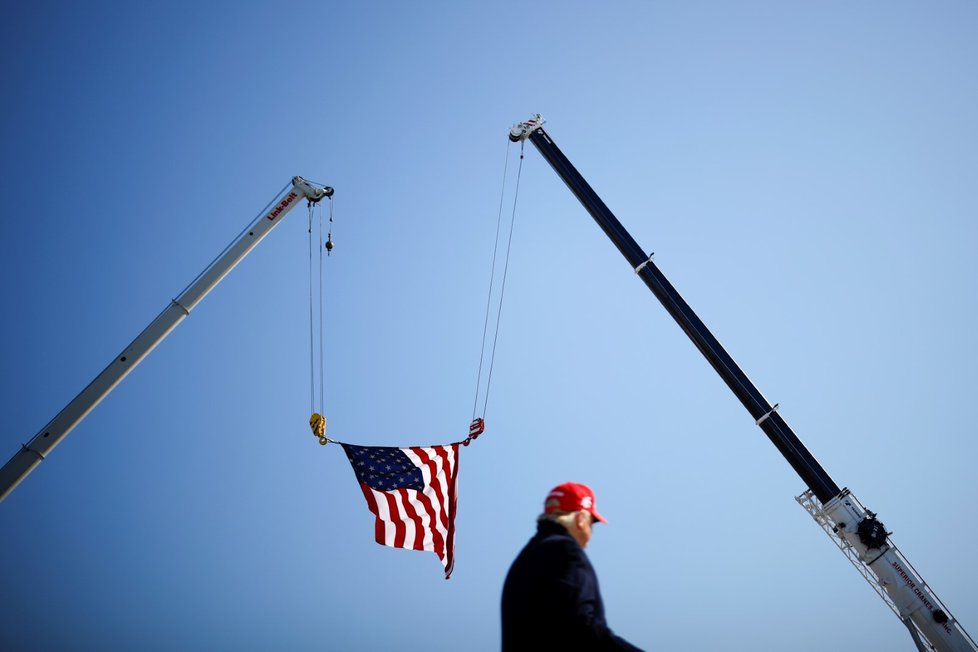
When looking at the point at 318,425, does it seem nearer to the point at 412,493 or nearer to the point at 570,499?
the point at 412,493

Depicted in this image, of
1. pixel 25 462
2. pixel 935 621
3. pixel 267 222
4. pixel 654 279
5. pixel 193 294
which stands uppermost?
pixel 654 279

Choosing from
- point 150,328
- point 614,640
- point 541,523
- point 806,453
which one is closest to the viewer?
point 614,640

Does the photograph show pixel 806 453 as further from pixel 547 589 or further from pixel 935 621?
pixel 547 589

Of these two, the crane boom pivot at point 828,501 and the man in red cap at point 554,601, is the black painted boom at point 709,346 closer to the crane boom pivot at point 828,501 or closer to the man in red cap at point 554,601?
the crane boom pivot at point 828,501

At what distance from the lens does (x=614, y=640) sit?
2.98 m

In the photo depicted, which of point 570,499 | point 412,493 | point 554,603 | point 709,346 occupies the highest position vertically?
point 709,346

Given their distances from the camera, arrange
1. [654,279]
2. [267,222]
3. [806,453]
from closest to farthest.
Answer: [267,222] < [806,453] < [654,279]

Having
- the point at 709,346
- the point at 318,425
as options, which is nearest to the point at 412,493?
the point at 318,425

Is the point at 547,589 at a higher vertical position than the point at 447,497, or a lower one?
lower

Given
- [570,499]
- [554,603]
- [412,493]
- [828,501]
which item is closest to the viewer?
[554,603]

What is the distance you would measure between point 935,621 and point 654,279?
12.0 meters

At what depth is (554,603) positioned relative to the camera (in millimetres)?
3070

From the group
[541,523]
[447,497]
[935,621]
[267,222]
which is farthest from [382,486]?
[935,621]

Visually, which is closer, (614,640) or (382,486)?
(614,640)
